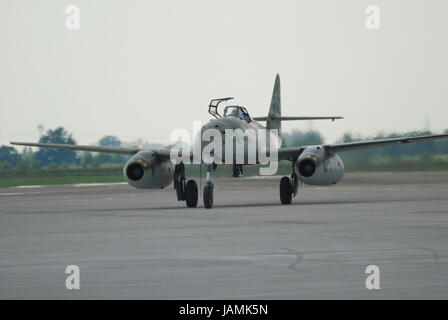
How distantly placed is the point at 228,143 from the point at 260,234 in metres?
12.1

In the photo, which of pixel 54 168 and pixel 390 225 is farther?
pixel 54 168

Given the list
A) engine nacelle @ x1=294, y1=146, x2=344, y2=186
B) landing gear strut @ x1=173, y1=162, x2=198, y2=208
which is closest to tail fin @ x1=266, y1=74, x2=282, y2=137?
engine nacelle @ x1=294, y1=146, x2=344, y2=186

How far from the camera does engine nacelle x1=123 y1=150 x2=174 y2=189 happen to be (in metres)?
33.2

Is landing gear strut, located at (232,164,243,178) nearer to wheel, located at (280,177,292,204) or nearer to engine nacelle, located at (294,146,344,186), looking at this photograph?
wheel, located at (280,177,292,204)

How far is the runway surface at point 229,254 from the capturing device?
11367mm

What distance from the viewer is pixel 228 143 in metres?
31.3

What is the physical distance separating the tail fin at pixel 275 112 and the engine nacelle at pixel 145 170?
712 cm

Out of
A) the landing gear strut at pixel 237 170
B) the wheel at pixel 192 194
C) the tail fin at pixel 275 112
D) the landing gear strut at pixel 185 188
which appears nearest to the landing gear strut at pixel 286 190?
the landing gear strut at pixel 237 170

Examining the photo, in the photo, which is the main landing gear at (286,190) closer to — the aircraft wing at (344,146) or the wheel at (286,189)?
the wheel at (286,189)

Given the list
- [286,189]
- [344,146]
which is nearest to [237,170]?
[286,189]

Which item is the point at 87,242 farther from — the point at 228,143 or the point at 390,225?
the point at 228,143

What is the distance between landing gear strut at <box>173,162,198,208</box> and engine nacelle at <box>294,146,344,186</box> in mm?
3764
